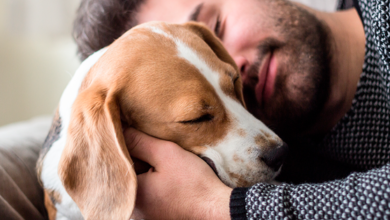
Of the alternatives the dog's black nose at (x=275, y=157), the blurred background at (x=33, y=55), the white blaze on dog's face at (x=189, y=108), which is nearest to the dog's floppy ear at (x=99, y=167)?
the white blaze on dog's face at (x=189, y=108)

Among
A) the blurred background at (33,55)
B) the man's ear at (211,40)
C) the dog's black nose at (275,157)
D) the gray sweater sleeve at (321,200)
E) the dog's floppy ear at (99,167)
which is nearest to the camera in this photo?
the gray sweater sleeve at (321,200)

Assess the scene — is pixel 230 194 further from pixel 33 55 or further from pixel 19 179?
pixel 33 55

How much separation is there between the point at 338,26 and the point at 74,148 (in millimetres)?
1459

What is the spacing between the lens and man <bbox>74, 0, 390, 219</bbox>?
980 millimetres

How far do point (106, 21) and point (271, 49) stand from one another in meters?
0.89

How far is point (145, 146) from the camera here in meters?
1.00

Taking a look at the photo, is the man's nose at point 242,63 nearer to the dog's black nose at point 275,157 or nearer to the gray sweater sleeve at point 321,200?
the dog's black nose at point 275,157

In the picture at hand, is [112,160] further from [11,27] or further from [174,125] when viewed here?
[11,27]

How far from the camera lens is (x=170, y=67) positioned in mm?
996

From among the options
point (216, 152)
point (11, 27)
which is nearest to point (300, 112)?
point (216, 152)

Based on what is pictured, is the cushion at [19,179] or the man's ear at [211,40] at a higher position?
the man's ear at [211,40]

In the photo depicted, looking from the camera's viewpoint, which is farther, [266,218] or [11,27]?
[11,27]

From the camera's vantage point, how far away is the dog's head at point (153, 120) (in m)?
0.91

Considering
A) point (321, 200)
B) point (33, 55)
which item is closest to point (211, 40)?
point (321, 200)
